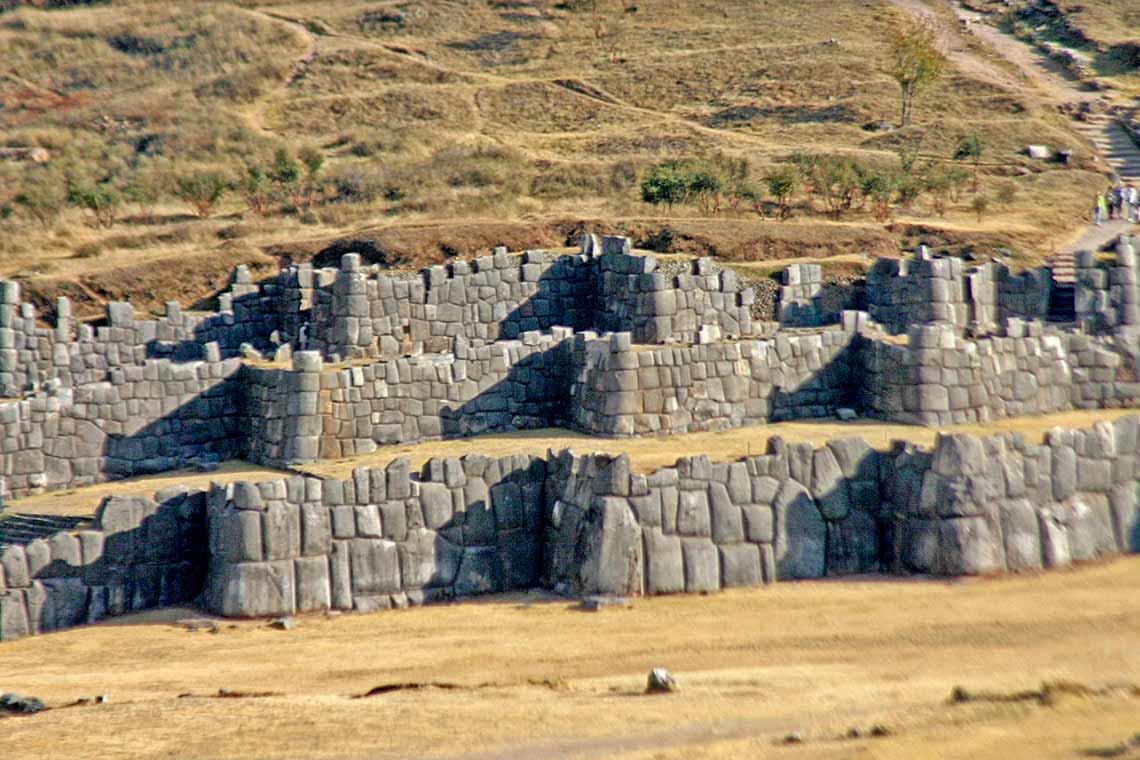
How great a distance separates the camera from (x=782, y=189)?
4412 cm

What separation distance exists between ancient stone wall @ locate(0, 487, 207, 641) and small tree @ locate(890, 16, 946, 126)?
3952 cm

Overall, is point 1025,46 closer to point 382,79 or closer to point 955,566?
point 382,79

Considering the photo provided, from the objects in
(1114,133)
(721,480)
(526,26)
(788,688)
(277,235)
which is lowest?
(788,688)

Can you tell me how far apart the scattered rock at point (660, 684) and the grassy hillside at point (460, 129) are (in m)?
21.8

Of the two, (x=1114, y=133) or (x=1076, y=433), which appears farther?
Answer: (x=1114, y=133)

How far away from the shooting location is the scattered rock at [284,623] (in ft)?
68.7

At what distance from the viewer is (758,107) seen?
6097 centimetres

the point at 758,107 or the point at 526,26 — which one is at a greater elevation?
the point at 526,26

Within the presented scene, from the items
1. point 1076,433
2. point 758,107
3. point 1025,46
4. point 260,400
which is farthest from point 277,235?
point 1025,46

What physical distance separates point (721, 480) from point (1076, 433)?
15.9 feet

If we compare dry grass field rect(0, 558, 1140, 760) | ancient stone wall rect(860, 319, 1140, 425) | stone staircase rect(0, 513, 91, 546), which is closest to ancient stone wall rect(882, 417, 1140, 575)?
dry grass field rect(0, 558, 1140, 760)

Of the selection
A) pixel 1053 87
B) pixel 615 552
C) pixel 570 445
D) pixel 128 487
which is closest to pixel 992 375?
pixel 570 445

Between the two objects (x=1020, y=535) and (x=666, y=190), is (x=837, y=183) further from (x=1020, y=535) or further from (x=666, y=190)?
(x=1020, y=535)

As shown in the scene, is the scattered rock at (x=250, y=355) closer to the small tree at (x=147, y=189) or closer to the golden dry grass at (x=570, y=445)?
the golden dry grass at (x=570, y=445)
